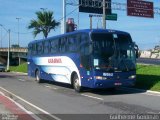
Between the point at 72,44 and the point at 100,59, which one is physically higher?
the point at 72,44

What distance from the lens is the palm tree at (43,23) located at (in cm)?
7069

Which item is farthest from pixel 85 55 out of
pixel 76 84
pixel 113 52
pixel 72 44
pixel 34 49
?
pixel 34 49

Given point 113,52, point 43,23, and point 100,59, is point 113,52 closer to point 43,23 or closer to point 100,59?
point 100,59

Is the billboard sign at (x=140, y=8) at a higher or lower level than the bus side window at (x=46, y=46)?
higher

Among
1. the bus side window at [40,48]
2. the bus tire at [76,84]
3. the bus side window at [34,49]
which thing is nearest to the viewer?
the bus tire at [76,84]

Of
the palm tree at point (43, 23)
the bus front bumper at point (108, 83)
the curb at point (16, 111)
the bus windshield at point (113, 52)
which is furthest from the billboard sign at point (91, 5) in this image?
the curb at point (16, 111)

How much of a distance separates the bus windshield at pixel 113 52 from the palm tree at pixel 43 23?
5069 centimetres

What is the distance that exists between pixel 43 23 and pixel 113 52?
51.7 meters

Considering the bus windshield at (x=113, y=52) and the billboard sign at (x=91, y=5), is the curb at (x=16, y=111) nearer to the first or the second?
the bus windshield at (x=113, y=52)

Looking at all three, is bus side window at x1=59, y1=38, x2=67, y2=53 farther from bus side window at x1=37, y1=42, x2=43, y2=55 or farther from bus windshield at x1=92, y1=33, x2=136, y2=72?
bus side window at x1=37, y1=42, x2=43, y2=55

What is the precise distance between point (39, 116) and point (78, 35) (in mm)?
9027

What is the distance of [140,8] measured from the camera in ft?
170

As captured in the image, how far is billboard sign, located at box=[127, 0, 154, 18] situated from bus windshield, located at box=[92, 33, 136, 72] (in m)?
30.8

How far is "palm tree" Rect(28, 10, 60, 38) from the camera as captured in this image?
7069cm
